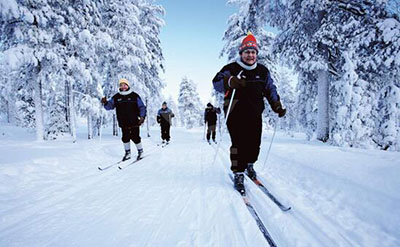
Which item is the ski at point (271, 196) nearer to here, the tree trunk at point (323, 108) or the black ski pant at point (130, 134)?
the black ski pant at point (130, 134)

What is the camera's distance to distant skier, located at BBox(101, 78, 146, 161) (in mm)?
5578

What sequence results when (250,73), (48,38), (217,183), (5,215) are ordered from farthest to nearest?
(48,38), (217,183), (250,73), (5,215)

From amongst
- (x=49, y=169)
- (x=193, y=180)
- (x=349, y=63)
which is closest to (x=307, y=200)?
(x=193, y=180)

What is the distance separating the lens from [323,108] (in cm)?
836

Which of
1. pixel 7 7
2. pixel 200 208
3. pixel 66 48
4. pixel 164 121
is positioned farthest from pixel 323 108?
pixel 66 48

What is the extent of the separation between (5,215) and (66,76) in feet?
31.2

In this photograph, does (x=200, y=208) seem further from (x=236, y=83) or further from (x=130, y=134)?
(x=130, y=134)

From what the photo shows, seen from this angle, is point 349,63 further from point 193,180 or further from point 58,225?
point 58,225

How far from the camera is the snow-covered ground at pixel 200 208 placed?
1.71 metres

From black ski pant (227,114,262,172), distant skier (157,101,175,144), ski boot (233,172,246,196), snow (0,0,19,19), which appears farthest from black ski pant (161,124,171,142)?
ski boot (233,172,246,196)

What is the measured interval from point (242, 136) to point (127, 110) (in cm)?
386

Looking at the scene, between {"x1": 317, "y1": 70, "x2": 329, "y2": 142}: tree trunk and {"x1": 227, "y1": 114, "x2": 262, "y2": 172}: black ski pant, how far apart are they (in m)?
6.84

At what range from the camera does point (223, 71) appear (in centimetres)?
307

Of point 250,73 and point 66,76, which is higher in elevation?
point 66,76
